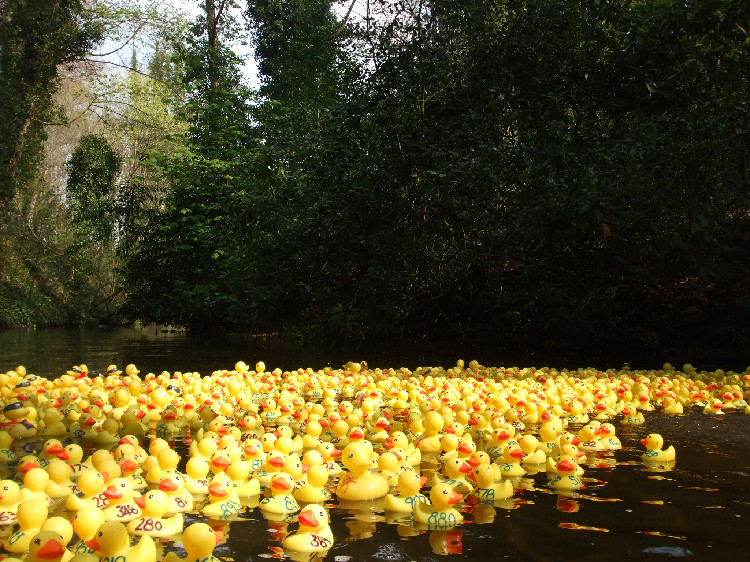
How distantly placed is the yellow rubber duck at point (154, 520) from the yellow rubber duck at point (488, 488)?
202 centimetres

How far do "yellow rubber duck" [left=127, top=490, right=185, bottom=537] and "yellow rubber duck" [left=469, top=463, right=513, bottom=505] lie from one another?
2.02 m

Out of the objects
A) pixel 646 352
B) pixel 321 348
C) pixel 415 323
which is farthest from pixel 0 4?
pixel 646 352

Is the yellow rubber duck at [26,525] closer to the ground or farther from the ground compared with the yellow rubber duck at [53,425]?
farther from the ground

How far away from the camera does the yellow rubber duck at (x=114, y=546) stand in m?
3.17

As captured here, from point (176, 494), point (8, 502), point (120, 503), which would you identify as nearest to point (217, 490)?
point (176, 494)

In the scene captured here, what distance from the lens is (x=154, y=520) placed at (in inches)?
156

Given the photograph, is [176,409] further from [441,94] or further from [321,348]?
[321,348]

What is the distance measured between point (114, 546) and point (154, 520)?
2.59 feet

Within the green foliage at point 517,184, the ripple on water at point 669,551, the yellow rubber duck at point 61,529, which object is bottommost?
the ripple on water at point 669,551

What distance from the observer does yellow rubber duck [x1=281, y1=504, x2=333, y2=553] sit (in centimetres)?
366

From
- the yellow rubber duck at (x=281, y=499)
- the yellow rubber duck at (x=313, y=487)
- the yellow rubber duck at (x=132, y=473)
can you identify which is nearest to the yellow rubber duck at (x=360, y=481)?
the yellow rubber duck at (x=313, y=487)

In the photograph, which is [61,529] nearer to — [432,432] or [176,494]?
[176,494]

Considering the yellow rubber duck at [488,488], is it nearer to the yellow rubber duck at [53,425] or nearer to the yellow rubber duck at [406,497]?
the yellow rubber duck at [406,497]

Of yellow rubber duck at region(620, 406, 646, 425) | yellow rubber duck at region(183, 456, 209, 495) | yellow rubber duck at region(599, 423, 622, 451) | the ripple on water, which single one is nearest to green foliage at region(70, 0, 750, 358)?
yellow rubber duck at region(620, 406, 646, 425)
